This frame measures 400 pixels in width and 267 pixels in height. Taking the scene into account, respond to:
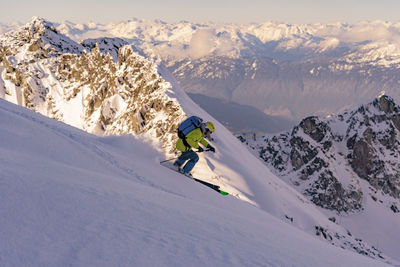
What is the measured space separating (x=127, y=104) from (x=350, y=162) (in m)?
116

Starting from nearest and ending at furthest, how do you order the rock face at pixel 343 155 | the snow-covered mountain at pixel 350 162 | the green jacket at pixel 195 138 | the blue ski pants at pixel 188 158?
the green jacket at pixel 195 138
the blue ski pants at pixel 188 158
the snow-covered mountain at pixel 350 162
the rock face at pixel 343 155

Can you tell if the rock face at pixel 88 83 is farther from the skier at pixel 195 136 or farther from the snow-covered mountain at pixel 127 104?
the skier at pixel 195 136

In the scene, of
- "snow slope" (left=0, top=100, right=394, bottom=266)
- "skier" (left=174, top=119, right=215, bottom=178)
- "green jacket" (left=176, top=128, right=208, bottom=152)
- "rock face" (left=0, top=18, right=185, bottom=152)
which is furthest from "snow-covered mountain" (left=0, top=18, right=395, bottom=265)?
"snow slope" (left=0, top=100, right=394, bottom=266)

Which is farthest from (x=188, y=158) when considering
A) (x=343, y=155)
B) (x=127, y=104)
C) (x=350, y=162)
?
(x=350, y=162)

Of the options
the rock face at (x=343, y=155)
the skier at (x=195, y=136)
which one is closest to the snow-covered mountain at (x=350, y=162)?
the rock face at (x=343, y=155)

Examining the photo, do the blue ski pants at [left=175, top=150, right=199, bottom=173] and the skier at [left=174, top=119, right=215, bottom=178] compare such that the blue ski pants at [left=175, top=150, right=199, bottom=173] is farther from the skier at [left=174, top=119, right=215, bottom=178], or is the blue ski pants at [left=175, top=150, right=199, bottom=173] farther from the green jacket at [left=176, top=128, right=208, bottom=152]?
the green jacket at [left=176, top=128, right=208, bottom=152]

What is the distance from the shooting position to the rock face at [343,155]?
410 feet

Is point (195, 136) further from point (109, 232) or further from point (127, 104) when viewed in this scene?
point (127, 104)

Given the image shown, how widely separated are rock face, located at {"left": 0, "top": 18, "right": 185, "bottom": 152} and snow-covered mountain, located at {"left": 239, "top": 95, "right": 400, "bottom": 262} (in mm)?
76134

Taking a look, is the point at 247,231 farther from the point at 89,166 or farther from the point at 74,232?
the point at 89,166

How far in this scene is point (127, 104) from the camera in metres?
78.8

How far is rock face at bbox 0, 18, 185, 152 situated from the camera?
212 feet

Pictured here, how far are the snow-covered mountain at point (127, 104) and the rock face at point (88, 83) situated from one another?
269mm

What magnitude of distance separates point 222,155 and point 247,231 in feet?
139
